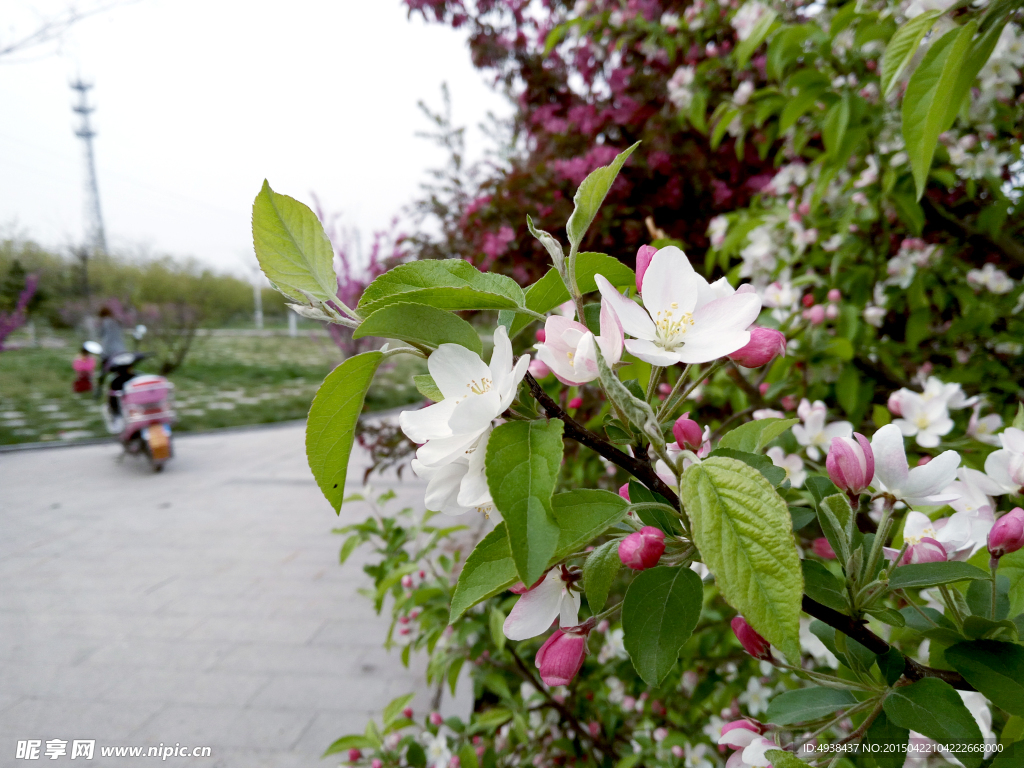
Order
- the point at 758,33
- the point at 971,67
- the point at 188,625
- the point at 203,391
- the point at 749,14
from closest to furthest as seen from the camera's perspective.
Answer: the point at 971,67 → the point at 758,33 → the point at 749,14 → the point at 188,625 → the point at 203,391

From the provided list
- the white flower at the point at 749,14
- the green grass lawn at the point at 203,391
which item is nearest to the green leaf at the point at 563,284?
the white flower at the point at 749,14

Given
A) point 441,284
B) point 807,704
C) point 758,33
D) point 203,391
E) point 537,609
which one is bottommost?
point 203,391

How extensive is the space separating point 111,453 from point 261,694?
463 centimetres

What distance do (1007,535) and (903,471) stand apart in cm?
8

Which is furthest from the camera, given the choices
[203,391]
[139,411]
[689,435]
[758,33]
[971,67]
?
[203,391]

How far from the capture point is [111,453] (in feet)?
18.2

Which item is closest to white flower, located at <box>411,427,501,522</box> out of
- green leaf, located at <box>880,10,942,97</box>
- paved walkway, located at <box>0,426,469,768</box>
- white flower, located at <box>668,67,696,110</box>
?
green leaf, located at <box>880,10,942,97</box>

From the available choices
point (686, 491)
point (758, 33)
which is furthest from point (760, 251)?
point (686, 491)

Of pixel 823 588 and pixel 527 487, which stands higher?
pixel 527 487

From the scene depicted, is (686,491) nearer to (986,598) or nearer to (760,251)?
(986,598)

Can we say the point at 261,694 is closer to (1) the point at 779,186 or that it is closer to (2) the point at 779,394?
(2) the point at 779,394

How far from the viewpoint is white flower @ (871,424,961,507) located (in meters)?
0.40

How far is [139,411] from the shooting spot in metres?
4.66

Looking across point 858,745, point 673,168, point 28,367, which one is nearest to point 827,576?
point 858,745
